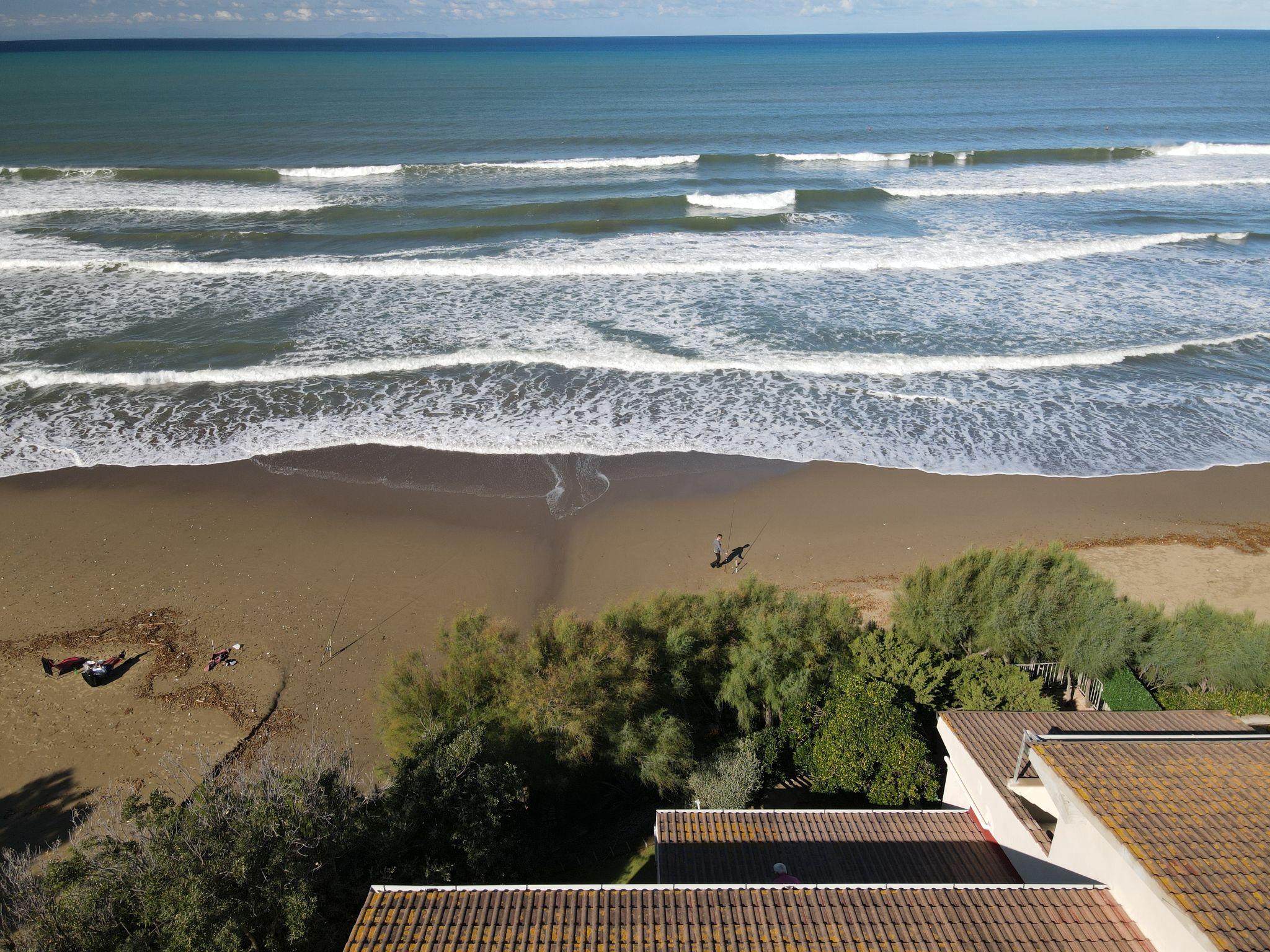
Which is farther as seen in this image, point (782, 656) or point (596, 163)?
point (596, 163)

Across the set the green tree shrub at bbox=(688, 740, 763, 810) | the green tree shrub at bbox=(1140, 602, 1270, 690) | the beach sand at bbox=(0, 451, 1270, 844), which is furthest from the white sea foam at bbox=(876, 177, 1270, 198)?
the green tree shrub at bbox=(688, 740, 763, 810)

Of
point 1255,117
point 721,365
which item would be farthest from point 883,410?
point 1255,117

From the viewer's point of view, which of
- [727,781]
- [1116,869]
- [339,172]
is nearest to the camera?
[1116,869]

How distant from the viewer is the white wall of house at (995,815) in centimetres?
819

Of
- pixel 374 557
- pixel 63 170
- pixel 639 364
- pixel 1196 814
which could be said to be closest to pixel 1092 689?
pixel 1196 814

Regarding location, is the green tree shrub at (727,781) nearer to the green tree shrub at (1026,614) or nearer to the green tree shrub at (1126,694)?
the green tree shrub at (1026,614)

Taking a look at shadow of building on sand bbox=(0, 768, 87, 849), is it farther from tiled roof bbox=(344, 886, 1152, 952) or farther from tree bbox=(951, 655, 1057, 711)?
tree bbox=(951, 655, 1057, 711)

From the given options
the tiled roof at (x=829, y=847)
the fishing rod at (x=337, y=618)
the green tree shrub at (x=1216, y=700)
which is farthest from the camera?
the fishing rod at (x=337, y=618)

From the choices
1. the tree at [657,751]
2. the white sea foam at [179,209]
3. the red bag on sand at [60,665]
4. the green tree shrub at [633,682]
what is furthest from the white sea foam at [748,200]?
the red bag on sand at [60,665]

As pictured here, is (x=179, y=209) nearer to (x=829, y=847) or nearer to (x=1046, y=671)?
(x=1046, y=671)

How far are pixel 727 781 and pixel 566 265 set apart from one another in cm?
2437

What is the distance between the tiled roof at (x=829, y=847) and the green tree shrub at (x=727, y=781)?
2.25 ft

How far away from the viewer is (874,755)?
11.0 meters

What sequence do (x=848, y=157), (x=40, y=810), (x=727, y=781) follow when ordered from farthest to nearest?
(x=848, y=157) < (x=40, y=810) < (x=727, y=781)
